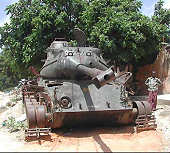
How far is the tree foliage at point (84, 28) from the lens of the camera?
13867 millimetres

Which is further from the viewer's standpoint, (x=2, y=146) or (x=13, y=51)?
(x=13, y=51)

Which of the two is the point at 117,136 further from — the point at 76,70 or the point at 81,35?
the point at 81,35

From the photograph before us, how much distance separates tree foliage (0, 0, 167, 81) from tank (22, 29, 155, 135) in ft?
15.1

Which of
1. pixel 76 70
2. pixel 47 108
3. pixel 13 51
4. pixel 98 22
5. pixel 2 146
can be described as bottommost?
pixel 2 146

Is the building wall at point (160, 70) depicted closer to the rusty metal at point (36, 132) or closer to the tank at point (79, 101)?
the tank at point (79, 101)

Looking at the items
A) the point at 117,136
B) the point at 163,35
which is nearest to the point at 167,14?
the point at 163,35

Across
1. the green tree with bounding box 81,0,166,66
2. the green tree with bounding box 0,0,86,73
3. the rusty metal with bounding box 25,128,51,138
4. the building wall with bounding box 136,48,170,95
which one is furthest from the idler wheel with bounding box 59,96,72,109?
the building wall with bounding box 136,48,170,95

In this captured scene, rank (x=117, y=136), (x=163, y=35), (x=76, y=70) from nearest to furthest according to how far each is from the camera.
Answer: (x=117, y=136) < (x=76, y=70) < (x=163, y=35)

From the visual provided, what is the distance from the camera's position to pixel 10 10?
1585cm

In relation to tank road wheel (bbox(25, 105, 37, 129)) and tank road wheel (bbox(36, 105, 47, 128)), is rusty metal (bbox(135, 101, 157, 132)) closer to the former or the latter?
tank road wheel (bbox(36, 105, 47, 128))

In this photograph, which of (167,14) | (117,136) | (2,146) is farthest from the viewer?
(167,14)

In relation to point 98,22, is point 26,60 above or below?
below

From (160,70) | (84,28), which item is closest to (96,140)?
(84,28)

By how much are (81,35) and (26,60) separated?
5.27 meters
